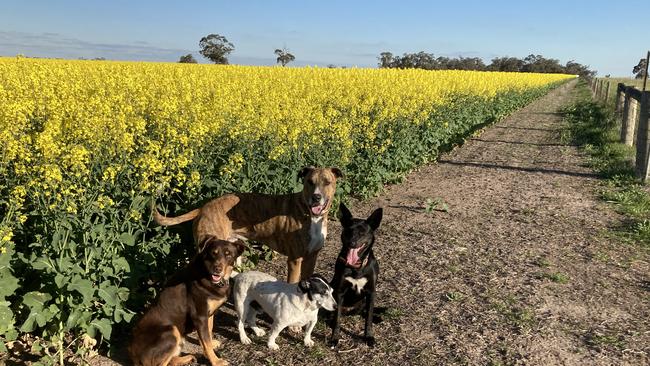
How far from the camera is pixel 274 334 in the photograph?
4.82 meters

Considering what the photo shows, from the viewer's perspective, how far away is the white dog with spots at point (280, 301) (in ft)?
15.5

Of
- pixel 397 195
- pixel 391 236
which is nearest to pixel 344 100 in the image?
pixel 397 195

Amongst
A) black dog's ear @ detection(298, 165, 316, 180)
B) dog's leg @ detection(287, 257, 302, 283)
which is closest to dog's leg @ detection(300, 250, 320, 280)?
dog's leg @ detection(287, 257, 302, 283)

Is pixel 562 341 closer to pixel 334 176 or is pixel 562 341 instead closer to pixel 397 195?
pixel 334 176

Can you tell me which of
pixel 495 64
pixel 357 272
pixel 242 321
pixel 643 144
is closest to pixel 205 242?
pixel 242 321

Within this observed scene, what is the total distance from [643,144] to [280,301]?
10.5 metres

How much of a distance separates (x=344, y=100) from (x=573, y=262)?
22.1 feet

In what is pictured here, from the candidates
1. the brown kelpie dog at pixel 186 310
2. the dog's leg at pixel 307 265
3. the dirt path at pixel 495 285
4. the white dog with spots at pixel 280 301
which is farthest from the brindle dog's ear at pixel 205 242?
the dog's leg at pixel 307 265

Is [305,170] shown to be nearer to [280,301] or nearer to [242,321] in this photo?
[280,301]

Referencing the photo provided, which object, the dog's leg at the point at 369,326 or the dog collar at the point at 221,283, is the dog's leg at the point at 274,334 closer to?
the dog collar at the point at 221,283

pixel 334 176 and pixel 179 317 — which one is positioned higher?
pixel 334 176

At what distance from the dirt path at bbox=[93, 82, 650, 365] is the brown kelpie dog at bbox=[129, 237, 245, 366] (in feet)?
1.69

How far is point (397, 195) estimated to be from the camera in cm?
1066

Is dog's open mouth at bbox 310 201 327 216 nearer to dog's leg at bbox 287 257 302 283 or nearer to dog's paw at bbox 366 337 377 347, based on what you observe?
dog's leg at bbox 287 257 302 283
